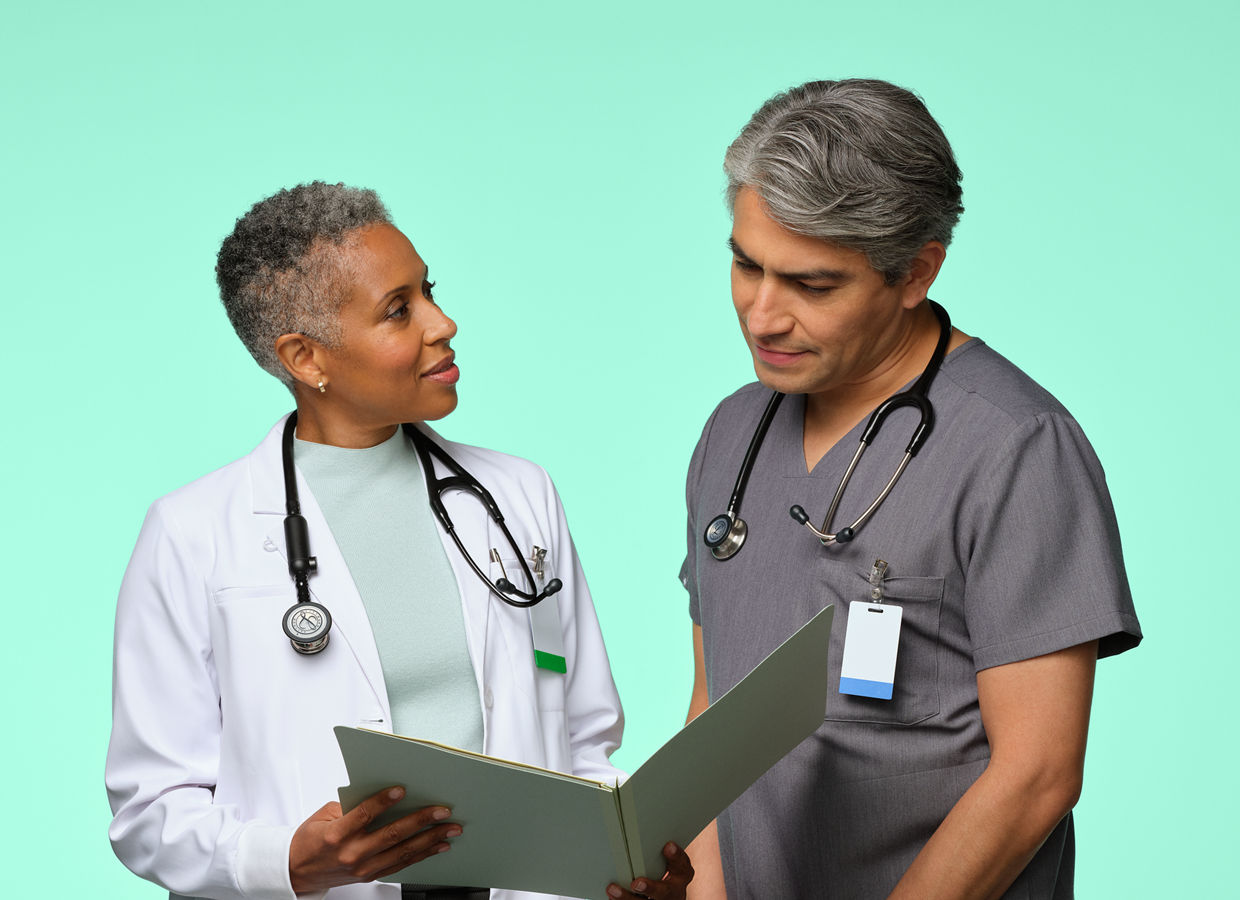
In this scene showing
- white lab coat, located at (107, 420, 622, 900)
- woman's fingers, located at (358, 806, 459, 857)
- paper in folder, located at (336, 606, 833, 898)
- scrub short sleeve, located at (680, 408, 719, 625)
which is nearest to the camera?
paper in folder, located at (336, 606, 833, 898)

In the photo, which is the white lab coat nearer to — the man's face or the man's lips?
the man's lips

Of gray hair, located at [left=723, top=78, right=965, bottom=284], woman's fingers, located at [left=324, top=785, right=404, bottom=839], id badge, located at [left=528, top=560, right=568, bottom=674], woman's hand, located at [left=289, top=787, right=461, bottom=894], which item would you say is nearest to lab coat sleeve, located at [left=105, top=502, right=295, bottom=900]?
woman's hand, located at [left=289, top=787, right=461, bottom=894]

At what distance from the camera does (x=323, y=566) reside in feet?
6.08

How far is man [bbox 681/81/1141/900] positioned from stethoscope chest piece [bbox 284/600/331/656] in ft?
1.77

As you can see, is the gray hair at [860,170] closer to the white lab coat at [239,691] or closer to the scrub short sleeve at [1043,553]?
the scrub short sleeve at [1043,553]

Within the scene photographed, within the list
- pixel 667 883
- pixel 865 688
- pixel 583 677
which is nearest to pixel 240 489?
pixel 583 677

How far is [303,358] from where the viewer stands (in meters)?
1.89

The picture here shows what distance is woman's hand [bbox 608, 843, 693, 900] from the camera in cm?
158

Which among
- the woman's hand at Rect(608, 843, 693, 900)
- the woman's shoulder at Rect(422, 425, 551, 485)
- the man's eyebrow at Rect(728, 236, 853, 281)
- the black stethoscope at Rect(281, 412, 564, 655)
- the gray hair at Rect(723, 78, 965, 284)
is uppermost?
the gray hair at Rect(723, 78, 965, 284)

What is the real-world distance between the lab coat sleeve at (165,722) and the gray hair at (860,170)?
0.92 meters

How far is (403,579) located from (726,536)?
455 mm

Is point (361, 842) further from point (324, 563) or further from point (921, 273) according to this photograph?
point (921, 273)

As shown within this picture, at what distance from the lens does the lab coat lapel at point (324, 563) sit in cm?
179

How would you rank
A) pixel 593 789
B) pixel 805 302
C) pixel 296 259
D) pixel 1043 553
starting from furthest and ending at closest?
pixel 296 259, pixel 805 302, pixel 1043 553, pixel 593 789
